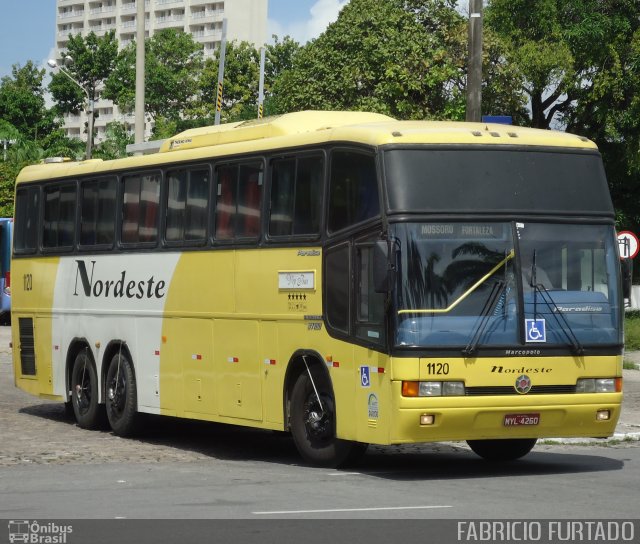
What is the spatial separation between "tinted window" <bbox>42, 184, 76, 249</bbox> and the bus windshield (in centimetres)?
825

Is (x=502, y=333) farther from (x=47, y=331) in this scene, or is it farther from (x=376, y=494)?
(x=47, y=331)

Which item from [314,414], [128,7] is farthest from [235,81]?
[314,414]

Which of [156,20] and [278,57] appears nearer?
[278,57]

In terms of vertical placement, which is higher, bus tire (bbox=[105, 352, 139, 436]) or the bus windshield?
the bus windshield

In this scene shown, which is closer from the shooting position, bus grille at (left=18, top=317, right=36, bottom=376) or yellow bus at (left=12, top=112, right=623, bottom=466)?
yellow bus at (left=12, top=112, right=623, bottom=466)

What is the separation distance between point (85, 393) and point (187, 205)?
12.8 feet

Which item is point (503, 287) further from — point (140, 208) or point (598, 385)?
point (140, 208)

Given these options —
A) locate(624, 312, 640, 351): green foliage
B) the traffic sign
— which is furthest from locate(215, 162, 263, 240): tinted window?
locate(624, 312, 640, 351): green foliage

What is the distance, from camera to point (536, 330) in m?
13.7

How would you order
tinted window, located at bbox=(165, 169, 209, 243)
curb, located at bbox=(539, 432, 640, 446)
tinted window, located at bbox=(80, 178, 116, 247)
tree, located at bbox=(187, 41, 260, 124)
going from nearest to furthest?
tinted window, located at bbox=(165, 169, 209, 243)
curb, located at bbox=(539, 432, 640, 446)
tinted window, located at bbox=(80, 178, 116, 247)
tree, located at bbox=(187, 41, 260, 124)

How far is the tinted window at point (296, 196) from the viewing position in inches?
589

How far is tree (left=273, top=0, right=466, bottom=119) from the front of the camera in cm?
5572

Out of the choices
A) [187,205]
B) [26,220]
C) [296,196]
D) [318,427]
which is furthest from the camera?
[26,220]

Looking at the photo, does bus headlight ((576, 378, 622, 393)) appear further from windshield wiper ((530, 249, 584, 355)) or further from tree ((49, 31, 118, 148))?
tree ((49, 31, 118, 148))
